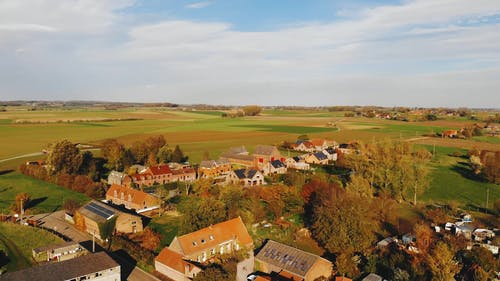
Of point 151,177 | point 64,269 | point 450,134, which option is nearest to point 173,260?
point 64,269

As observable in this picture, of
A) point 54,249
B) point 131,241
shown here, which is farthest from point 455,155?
point 54,249

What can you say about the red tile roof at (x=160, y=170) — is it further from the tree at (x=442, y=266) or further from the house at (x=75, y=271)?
the tree at (x=442, y=266)

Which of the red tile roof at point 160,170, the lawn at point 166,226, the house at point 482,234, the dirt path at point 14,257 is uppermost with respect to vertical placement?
the red tile roof at point 160,170

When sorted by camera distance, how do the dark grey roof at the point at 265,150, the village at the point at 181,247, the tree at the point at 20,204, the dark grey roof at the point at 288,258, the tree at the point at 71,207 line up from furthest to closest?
the dark grey roof at the point at 265,150, the tree at the point at 20,204, the tree at the point at 71,207, the dark grey roof at the point at 288,258, the village at the point at 181,247

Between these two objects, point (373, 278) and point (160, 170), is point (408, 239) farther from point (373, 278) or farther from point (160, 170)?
point (160, 170)

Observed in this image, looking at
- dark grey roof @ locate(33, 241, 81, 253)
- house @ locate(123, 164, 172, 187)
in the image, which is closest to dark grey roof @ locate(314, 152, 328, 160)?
house @ locate(123, 164, 172, 187)

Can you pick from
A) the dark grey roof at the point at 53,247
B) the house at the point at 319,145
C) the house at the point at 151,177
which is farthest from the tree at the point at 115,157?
the house at the point at 319,145

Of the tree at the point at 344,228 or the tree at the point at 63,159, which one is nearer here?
the tree at the point at 344,228

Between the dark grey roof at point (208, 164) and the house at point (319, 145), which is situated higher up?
the house at point (319, 145)
